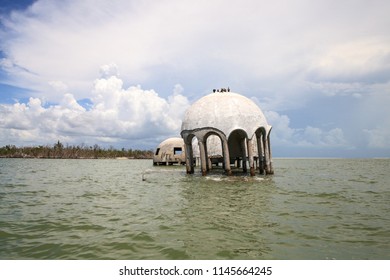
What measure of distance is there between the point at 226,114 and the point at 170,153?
27418 mm

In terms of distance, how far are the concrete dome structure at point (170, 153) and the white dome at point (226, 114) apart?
2479 centimetres

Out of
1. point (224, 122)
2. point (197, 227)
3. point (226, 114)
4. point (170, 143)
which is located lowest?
point (197, 227)

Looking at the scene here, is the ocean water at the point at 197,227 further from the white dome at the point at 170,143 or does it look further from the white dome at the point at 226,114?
the white dome at the point at 170,143

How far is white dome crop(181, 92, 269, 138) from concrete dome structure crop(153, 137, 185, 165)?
81.3ft

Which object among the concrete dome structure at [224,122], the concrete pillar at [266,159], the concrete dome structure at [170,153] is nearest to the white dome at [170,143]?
the concrete dome structure at [170,153]

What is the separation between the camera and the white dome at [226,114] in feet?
70.0

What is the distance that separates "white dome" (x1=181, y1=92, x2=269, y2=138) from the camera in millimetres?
21344

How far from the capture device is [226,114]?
21406mm

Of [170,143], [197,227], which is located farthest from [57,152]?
[197,227]

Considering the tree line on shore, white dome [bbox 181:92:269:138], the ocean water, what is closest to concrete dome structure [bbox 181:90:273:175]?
white dome [bbox 181:92:269:138]

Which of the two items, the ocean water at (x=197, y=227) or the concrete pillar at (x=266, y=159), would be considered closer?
the ocean water at (x=197, y=227)

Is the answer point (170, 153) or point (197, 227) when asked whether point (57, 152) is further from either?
point (197, 227)

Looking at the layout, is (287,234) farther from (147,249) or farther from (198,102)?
(198,102)

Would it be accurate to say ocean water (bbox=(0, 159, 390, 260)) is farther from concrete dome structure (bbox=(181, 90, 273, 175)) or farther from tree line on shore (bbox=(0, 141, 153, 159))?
tree line on shore (bbox=(0, 141, 153, 159))
